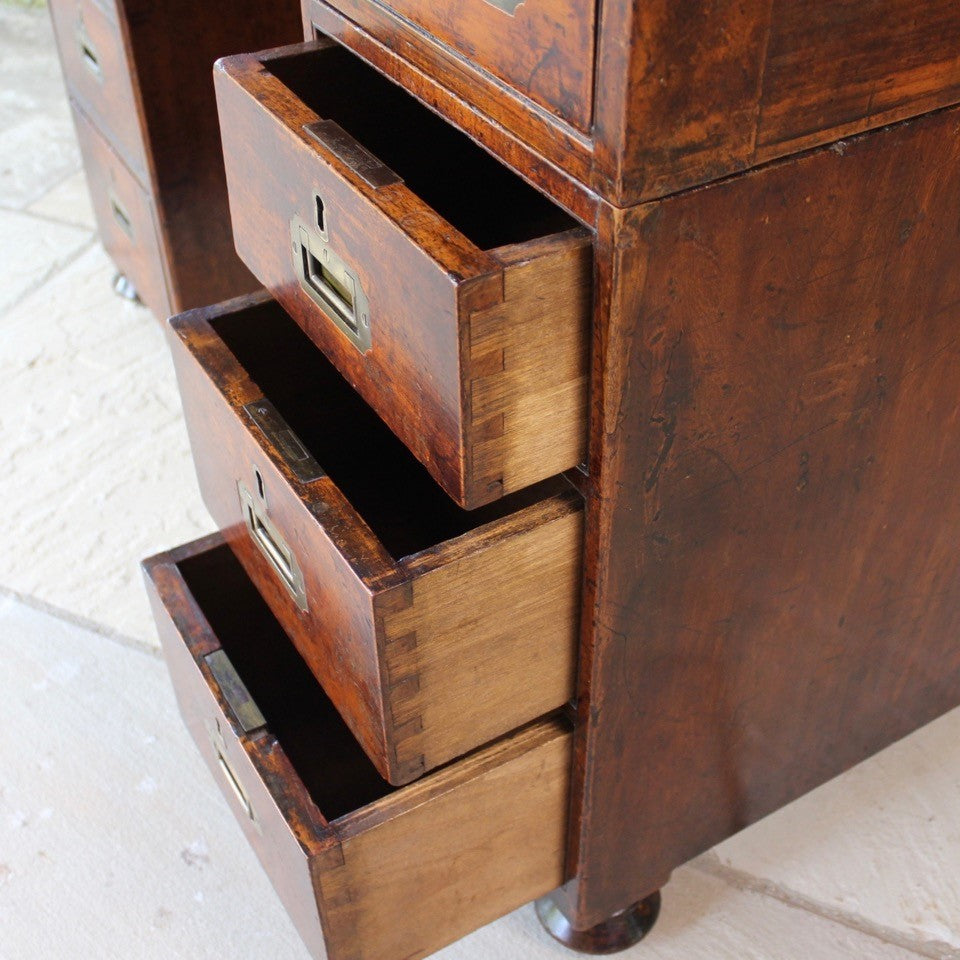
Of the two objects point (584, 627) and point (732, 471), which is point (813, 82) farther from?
point (584, 627)

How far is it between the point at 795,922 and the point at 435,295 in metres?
0.72

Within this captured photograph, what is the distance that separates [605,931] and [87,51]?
47.2 inches

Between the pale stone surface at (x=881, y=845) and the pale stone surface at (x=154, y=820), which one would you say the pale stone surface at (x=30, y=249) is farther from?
the pale stone surface at (x=881, y=845)

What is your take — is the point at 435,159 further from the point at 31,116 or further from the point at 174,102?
the point at 31,116

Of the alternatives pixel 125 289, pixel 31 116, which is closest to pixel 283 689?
pixel 125 289

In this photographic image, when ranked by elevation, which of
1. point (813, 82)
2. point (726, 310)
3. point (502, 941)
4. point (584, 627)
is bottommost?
point (502, 941)

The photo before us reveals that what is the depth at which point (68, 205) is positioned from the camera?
6.93 ft

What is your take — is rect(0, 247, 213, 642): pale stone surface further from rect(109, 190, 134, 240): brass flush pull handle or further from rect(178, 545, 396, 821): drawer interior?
rect(178, 545, 396, 821): drawer interior

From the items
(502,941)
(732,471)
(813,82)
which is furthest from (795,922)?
(813,82)

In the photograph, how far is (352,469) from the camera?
110 centimetres

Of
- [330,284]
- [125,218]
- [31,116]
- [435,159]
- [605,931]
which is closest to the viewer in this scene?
[330,284]

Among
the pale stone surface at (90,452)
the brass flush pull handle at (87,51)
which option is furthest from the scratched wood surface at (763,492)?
the brass flush pull handle at (87,51)

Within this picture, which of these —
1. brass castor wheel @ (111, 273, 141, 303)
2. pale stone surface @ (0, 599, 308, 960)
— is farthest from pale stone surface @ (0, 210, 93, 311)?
Result: pale stone surface @ (0, 599, 308, 960)

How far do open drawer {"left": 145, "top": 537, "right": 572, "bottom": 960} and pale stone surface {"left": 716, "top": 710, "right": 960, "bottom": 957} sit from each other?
10.4 inches
